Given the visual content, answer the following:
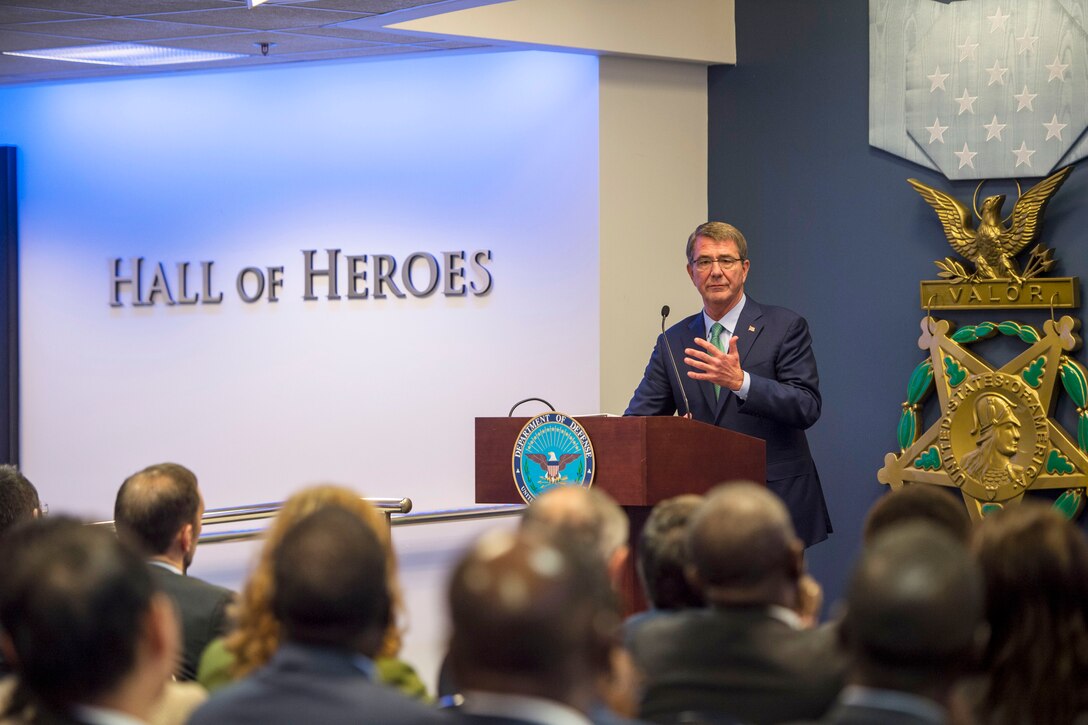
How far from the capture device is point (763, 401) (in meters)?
4.67

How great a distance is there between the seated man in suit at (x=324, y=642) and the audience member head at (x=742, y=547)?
0.60 metres

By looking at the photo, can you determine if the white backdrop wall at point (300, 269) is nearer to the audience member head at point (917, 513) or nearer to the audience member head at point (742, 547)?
the audience member head at point (917, 513)

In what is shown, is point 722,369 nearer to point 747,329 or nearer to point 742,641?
point 747,329

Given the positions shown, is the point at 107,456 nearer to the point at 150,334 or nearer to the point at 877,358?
the point at 150,334

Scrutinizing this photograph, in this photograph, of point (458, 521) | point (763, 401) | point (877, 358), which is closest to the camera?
point (763, 401)

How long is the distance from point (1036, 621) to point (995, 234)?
14.0ft

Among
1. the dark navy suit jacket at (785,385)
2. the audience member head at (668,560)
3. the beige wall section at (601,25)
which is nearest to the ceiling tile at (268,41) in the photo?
the beige wall section at (601,25)

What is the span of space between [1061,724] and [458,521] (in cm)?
565

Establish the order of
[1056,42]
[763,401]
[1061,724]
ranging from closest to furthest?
[1061,724] → [763,401] → [1056,42]

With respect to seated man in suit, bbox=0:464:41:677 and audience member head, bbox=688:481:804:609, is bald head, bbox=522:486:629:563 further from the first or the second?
seated man in suit, bbox=0:464:41:677

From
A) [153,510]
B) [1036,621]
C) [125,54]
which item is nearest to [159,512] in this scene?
[153,510]

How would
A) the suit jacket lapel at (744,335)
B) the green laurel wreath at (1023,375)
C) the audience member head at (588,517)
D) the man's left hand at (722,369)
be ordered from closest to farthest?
the audience member head at (588,517)
the man's left hand at (722,369)
the suit jacket lapel at (744,335)
the green laurel wreath at (1023,375)

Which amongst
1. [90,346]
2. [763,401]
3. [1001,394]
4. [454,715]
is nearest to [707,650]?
[454,715]

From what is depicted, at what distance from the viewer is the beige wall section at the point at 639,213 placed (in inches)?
273
